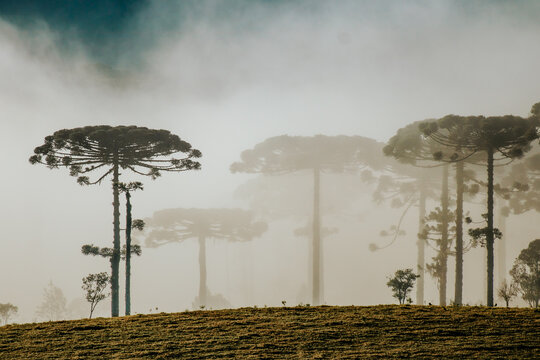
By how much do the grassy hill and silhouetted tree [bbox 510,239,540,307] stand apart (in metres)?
17.2

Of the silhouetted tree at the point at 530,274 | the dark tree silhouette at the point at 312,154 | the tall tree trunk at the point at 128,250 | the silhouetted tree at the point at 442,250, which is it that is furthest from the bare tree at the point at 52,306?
the silhouetted tree at the point at 530,274

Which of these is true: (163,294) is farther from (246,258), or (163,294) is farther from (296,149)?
(296,149)

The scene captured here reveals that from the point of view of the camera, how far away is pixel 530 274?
32062 millimetres

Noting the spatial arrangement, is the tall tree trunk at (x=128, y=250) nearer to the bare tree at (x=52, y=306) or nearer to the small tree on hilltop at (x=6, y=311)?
the small tree on hilltop at (x=6, y=311)

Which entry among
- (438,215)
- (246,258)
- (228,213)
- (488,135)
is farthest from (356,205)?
(488,135)

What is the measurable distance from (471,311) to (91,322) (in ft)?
40.5

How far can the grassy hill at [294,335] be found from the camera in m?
12.0

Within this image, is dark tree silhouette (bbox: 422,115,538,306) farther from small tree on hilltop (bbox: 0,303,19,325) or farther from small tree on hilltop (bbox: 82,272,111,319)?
small tree on hilltop (bbox: 0,303,19,325)

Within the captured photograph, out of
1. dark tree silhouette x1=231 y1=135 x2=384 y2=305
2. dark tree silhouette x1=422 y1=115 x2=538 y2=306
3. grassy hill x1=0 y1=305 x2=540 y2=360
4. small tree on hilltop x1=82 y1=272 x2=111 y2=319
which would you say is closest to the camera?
grassy hill x1=0 y1=305 x2=540 y2=360

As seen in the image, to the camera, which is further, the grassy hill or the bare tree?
the bare tree

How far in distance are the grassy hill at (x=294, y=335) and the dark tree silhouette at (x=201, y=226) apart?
38534mm

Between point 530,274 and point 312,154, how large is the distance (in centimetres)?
2557

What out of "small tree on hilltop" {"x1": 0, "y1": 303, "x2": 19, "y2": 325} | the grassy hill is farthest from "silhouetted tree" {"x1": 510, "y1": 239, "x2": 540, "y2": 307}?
"small tree on hilltop" {"x1": 0, "y1": 303, "x2": 19, "y2": 325}

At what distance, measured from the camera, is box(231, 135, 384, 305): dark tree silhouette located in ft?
172
